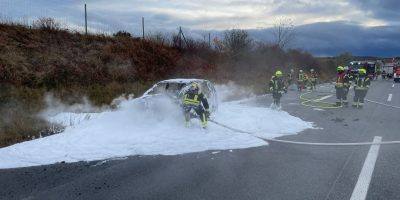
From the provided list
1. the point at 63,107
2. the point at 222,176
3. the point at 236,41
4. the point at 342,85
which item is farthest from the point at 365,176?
the point at 236,41

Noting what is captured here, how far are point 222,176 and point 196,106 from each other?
5.18m

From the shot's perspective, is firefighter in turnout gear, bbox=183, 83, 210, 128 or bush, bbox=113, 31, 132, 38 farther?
bush, bbox=113, 31, 132, 38

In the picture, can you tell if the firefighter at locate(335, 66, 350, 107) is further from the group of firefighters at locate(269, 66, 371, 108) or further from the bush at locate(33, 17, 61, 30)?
the bush at locate(33, 17, 61, 30)

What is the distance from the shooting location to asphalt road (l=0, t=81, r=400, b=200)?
6.75 meters

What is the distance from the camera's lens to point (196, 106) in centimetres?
1277

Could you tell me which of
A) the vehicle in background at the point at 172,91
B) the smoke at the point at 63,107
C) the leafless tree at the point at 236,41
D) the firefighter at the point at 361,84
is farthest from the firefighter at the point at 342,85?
the leafless tree at the point at 236,41

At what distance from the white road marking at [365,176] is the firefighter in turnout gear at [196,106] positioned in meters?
4.50

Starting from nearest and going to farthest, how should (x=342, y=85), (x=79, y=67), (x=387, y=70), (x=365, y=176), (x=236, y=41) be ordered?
(x=365, y=176), (x=342, y=85), (x=79, y=67), (x=236, y=41), (x=387, y=70)

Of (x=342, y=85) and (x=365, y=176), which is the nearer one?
(x=365, y=176)

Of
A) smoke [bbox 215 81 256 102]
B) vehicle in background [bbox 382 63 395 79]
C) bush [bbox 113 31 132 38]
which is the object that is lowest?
smoke [bbox 215 81 256 102]

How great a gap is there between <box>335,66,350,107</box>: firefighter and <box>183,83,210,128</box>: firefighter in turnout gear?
9.52 m

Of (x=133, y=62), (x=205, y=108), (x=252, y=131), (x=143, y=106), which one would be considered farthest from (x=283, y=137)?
(x=133, y=62)

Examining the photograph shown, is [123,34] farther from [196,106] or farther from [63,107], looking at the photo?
[196,106]

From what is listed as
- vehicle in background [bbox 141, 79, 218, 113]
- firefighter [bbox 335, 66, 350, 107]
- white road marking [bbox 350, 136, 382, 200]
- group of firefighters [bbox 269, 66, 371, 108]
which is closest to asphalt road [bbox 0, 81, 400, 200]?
white road marking [bbox 350, 136, 382, 200]
